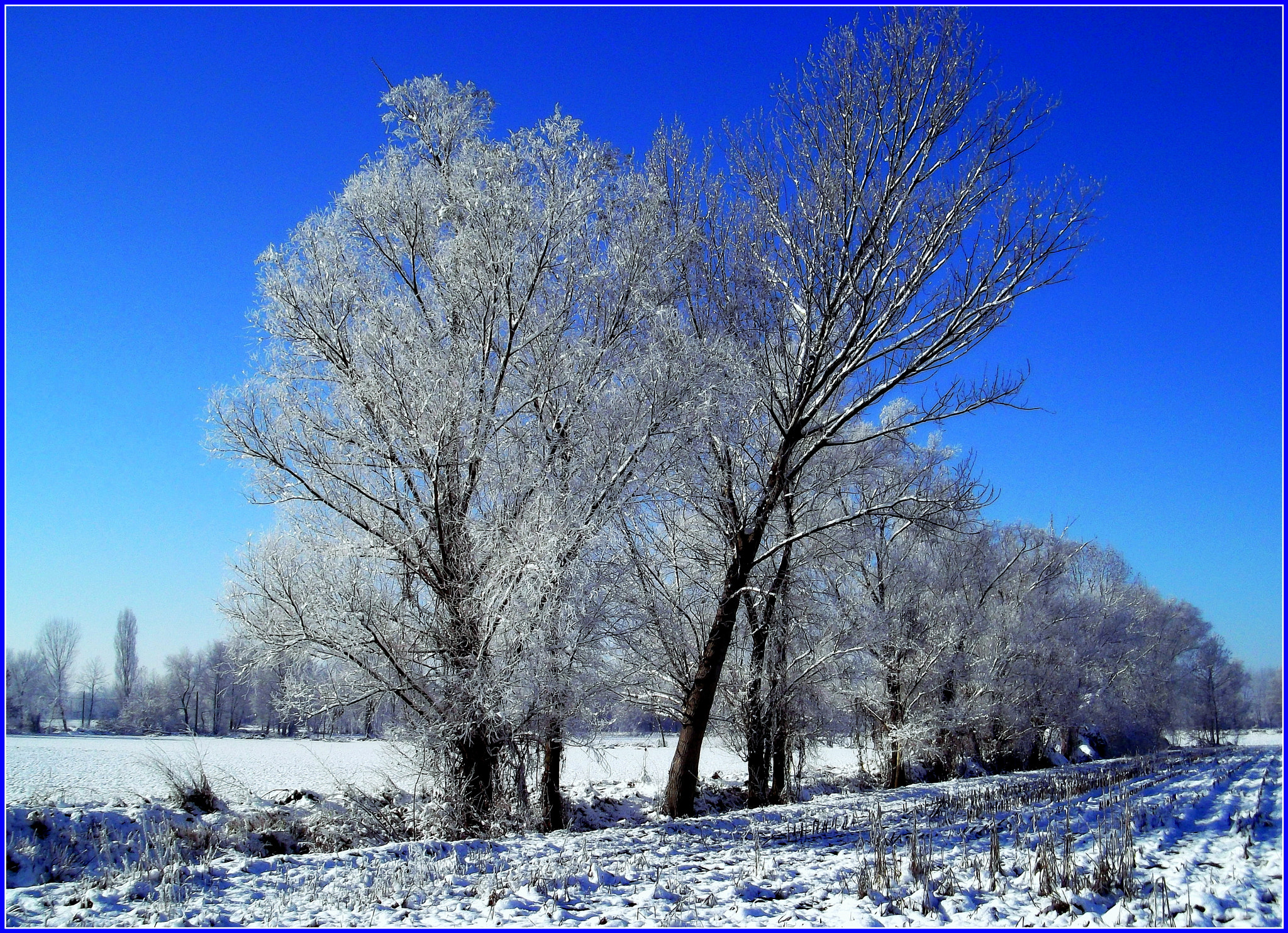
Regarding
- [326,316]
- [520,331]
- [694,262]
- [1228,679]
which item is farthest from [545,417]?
[1228,679]

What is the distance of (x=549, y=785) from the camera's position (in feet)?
33.1

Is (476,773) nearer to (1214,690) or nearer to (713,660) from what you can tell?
(713,660)

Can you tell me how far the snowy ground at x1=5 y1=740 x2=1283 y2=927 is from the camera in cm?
413

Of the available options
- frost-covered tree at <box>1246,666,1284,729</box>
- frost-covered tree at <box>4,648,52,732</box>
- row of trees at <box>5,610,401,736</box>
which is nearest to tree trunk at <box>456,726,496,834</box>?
row of trees at <box>5,610,401,736</box>

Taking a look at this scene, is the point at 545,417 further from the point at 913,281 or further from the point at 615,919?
the point at 615,919

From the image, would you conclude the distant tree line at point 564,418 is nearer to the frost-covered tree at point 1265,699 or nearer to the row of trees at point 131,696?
the row of trees at point 131,696

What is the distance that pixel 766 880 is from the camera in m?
5.00

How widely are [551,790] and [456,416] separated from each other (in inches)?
219

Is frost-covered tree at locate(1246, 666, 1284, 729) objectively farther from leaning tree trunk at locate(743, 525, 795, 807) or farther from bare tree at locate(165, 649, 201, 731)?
bare tree at locate(165, 649, 201, 731)

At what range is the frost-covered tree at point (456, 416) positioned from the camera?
8133mm

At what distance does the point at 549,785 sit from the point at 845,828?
14.5ft

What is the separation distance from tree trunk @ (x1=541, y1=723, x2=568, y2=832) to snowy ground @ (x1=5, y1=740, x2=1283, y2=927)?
251cm

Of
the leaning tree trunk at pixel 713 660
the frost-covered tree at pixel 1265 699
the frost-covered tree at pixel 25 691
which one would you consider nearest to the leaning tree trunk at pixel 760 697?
the leaning tree trunk at pixel 713 660

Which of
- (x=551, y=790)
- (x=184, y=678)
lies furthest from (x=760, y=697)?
(x=184, y=678)
